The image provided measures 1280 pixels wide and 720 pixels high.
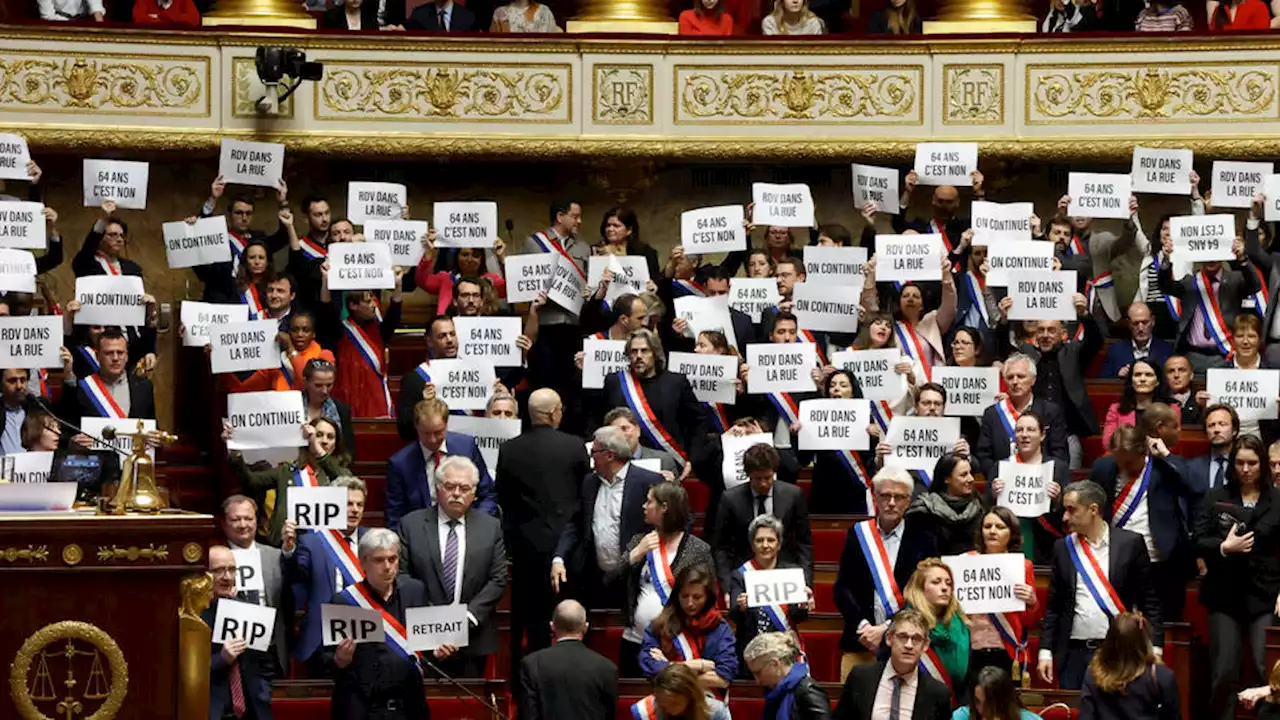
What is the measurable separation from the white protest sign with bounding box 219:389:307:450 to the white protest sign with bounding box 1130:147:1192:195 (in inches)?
242

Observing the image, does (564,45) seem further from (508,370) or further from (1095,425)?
(1095,425)

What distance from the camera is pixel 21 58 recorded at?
63.5 ft

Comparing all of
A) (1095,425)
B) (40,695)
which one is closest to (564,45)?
(1095,425)

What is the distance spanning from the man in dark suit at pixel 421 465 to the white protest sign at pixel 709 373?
1.59 meters

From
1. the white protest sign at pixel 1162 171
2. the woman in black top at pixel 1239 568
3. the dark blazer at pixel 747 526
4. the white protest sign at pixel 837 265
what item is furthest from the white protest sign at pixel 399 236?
the woman in black top at pixel 1239 568

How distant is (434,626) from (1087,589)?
3136 mm

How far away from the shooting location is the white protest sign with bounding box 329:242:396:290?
16938mm

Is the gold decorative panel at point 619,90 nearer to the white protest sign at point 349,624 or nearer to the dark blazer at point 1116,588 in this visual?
the dark blazer at point 1116,588

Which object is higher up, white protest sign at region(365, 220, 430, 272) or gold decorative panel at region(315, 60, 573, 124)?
gold decorative panel at region(315, 60, 573, 124)

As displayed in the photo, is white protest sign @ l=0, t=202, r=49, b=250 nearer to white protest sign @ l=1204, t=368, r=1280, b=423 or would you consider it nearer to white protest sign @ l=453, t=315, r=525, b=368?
white protest sign @ l=453, t=315, r=525, b=368

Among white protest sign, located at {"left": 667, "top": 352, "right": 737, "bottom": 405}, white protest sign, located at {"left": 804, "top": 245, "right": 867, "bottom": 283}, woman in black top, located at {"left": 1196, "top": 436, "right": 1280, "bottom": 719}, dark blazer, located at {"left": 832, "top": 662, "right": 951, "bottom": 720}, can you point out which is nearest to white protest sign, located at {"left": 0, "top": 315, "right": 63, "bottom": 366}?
white protest sign, located at {"left": 667, "top": 352, "right": 737, "bottom": 405}

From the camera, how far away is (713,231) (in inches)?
695

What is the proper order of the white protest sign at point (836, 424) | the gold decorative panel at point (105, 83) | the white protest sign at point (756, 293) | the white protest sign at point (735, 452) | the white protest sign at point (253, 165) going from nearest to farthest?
the white protest sign at point (735, 452), the white protest sign at point (836, 424), the white protest sign at point (756, 293), the white protest sign at point (253, 165), the gold decorative panel at point (105, 83)

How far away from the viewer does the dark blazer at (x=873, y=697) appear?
12.2 m
